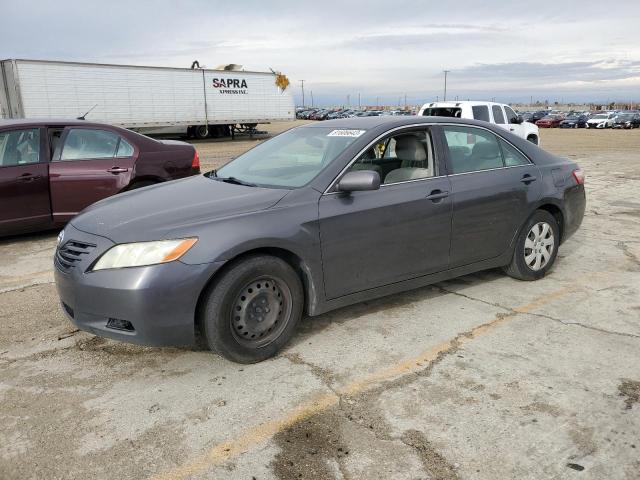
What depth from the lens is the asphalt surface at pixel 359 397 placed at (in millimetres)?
2545

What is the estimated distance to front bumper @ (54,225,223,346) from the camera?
307 cm

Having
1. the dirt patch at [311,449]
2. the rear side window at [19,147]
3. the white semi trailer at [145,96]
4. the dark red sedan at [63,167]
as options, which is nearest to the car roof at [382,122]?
the dirt patch at [311,449]

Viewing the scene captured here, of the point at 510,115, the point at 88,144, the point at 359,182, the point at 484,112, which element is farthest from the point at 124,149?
the point at 510,115

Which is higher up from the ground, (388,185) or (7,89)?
(7,89)

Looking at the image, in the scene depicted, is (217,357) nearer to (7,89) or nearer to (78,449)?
(78,449)

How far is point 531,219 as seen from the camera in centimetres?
483

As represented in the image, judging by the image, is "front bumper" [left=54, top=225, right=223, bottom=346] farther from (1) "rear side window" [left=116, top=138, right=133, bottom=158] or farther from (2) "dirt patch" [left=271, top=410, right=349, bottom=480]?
(1) "rear side window" [left=116, top=138, right=133, bottom=158]

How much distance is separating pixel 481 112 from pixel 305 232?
13.6 metres

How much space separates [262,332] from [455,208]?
182 cm

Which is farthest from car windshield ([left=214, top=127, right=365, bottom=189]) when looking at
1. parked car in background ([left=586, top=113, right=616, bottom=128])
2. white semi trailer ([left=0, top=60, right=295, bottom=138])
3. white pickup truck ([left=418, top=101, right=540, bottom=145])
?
parked car in background ([left=586, top=113, right=616, bottom=128])

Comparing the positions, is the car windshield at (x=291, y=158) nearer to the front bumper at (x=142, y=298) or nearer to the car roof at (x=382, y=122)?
the car roof at (x=382, y=122)

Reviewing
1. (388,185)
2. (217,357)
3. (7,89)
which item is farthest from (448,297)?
(7,89)

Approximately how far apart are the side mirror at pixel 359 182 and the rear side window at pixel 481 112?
42.1 feet

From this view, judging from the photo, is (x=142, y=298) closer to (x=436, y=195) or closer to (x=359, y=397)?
(x=359, y=397)
